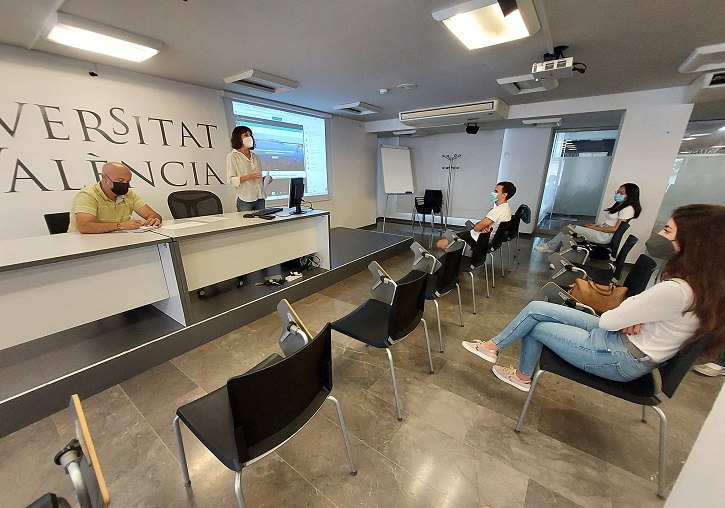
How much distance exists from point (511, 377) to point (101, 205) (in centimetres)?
322

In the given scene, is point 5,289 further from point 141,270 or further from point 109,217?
point 109,217

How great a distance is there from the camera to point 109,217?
213cm

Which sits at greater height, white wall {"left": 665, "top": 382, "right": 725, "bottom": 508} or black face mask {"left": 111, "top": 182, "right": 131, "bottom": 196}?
black face mask {"left": 111, "top": 182, "right": 131, "bottom": 196}

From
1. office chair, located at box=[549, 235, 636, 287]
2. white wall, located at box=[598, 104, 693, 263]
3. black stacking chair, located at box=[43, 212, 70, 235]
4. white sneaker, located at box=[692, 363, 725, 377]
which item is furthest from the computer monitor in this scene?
white wall, located at box=[598, 104, 693, 263]

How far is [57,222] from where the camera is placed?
2.33 meters

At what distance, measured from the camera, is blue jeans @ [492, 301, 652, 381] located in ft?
4.06

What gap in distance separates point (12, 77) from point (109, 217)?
5.44 ft

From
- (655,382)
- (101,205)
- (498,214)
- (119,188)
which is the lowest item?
(655,382)

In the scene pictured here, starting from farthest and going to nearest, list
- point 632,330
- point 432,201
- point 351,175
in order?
point 432,201
point 351,175
point 632,330

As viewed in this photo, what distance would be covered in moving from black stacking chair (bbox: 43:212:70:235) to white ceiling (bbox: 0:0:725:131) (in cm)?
138

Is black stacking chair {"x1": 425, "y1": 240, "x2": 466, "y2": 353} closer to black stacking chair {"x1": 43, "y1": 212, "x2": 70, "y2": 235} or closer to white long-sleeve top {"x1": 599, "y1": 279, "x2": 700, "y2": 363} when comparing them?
white long-sleeve top {"x1": 599, "y1": 279, "x2": 700, "y2": 363}

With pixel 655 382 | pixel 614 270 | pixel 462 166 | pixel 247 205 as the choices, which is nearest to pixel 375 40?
pixel 247 205

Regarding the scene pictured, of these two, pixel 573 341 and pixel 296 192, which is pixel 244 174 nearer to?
pixel 296 192

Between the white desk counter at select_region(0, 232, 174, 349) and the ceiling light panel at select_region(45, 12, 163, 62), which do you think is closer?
the white desk counter at select_region(0, 232, 174, 349)
